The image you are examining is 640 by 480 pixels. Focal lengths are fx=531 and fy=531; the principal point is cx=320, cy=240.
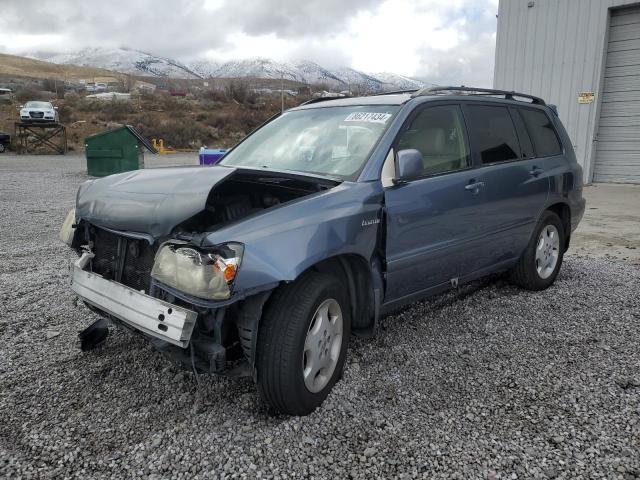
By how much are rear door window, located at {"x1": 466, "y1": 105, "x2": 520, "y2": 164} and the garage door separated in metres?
9.79

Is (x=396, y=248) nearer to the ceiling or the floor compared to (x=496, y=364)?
nearer to the ceiling

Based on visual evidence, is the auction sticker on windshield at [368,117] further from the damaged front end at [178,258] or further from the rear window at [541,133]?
the rear window at [541,133]

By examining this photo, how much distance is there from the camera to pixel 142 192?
296 cm

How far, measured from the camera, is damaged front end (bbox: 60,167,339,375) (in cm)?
246

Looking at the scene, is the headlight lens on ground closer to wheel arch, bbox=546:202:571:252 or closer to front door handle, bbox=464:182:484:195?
front door handle, bbox=464:182:484:195

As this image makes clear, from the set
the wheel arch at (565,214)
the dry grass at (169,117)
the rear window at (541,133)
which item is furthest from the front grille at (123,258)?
the dry grass at (169,117)

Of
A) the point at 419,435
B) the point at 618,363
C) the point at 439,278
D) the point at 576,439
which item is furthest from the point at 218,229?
the point at 618,363

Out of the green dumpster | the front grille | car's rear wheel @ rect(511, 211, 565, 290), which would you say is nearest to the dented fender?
the front grille

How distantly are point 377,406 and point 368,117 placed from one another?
6.24 feet

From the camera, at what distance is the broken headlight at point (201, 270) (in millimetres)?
2410

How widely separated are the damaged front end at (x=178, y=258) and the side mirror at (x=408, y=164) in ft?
1.37

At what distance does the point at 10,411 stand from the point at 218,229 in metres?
1.54

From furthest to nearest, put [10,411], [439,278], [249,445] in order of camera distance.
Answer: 1. [439,278]
2. [10,411]
3. [249,445]

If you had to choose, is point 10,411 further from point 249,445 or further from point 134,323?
point 249,445
